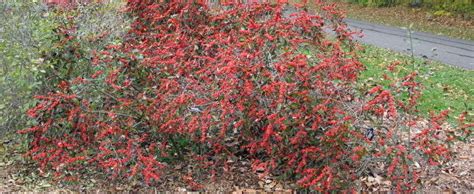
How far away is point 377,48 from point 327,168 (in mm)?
9256

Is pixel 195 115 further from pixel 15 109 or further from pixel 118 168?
pixel 15 109

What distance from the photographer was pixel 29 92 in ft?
16.5

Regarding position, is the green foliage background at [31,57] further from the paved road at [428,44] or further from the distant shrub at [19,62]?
the paved road at [428,44]

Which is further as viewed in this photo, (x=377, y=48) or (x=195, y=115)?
(x=377, y=48)

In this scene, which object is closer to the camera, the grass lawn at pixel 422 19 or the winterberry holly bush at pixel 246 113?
the winterberry holly bush at pixel 246 113

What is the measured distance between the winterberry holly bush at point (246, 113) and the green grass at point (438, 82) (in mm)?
1946

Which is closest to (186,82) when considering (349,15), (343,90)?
(343,90)

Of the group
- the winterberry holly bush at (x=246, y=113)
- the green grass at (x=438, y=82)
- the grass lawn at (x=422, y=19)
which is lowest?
the grass lawn at (x=422, y=19)

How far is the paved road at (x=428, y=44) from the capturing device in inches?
480

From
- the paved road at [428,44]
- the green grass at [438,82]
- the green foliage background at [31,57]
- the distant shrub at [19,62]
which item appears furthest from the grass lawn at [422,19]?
the distant shrub at [19,62]

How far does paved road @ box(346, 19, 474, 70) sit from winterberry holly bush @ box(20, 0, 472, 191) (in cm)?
693

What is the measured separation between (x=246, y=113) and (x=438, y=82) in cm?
558

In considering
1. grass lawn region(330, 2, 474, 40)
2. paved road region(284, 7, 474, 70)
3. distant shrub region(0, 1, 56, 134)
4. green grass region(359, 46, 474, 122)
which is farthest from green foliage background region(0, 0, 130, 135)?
grass lawn region(330, 2, 474, 40)

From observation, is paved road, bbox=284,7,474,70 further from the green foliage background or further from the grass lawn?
the green foliage background
